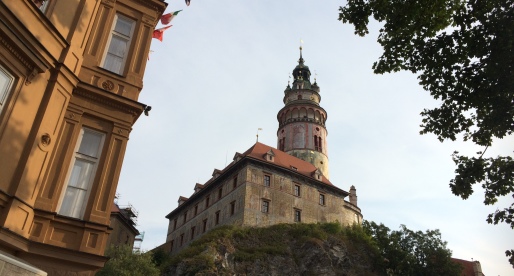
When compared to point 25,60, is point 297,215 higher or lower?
higher

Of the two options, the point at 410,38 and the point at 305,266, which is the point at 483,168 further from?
the point at 305,266

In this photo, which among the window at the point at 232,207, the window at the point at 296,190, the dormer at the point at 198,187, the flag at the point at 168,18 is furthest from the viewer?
the dormer at the point at 198,187

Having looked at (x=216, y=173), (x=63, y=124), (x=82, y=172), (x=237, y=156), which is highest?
(x=237, y=156)

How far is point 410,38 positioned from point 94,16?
9351 millimetres

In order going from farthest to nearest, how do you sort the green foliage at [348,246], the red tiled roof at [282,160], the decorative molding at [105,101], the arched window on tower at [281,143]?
the arched window on tower at [281,143] < the red tiled roof at [282,160] < the green foliage at [348,246] < the decorative molding at [105,101]

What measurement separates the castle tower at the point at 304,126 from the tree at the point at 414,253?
15.8 metres

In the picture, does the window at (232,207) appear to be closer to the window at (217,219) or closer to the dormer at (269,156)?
the window at (217,219)

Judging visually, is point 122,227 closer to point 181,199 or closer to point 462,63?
point 181,199

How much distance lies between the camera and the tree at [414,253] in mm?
40219

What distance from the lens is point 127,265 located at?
27.6 meters

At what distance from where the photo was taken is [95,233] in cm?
867

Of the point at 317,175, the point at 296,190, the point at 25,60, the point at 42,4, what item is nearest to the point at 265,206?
the point at 296,190

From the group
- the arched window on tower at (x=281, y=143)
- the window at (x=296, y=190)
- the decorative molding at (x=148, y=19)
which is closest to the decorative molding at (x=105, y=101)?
the decorative molding at (x=148, y=19)

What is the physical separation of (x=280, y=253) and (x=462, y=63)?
2981cm
